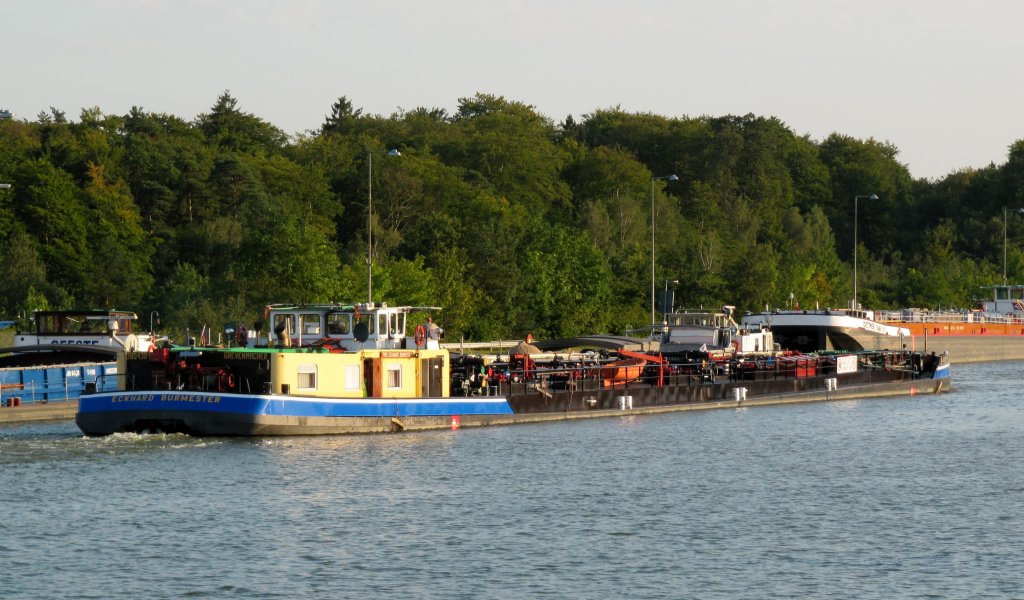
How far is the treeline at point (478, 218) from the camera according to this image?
307 feet

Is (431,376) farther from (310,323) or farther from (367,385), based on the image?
(310,323)

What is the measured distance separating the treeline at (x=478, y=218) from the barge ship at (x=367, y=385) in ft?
68.1

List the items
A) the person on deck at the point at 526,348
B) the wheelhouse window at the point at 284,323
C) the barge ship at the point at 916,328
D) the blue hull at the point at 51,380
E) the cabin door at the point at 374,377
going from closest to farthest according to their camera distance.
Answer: the cabin door at the point at 374,377 < the wheelhouse window at the point at 284,323 < the blue hull at the point at 51,380 < the person on deck at the point at 526,348 < the barge ship at the point at 916,328

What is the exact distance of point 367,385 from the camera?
164 ft

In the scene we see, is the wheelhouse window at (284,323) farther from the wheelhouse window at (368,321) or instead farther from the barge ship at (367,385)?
the wheelhouse window at (368,321)

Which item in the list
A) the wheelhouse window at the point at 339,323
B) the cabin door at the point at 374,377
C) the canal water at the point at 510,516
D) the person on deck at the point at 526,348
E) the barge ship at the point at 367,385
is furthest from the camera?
the person on deck at the point at 526,348

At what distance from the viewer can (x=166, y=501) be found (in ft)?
121

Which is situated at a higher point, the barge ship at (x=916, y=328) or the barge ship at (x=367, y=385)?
the barge ship at (x=916, y=328)

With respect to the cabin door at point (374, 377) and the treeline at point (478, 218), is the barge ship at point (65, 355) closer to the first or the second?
the cabin door at point (374, 377)

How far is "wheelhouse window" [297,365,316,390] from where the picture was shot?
4738 centimetres

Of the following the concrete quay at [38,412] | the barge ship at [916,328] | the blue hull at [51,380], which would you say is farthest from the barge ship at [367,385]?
the barge ship at [916,328]

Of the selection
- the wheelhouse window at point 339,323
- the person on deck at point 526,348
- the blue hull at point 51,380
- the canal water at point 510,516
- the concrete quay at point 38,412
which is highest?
the wheelhouse window at point 339,323

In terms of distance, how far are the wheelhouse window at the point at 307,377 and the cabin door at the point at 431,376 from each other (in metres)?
4.53

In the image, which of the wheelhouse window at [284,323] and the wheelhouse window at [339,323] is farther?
the wheelhouse window at [284,323]
